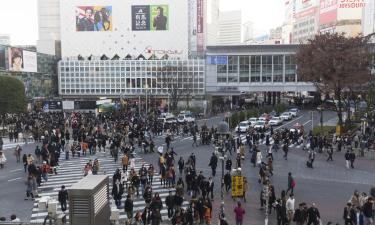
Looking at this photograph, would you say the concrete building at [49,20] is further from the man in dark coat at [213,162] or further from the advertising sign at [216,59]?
the man in dark coat at [213,162]

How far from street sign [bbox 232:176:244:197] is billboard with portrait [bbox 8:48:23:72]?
61273 mm

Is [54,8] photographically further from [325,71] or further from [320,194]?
[320,194]

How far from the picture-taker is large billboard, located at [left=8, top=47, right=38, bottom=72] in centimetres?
7138

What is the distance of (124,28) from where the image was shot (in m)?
97.6

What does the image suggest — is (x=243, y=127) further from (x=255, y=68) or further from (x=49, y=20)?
(x=49, y=20)

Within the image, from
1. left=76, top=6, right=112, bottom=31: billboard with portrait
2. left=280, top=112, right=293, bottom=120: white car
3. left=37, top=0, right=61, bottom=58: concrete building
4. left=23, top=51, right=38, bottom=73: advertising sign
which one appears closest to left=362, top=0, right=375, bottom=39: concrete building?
left=280, top=112, right=293, bottom=120: white car

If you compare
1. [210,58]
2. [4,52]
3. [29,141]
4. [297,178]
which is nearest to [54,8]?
[4,52]

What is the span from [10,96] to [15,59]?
85.9 ft

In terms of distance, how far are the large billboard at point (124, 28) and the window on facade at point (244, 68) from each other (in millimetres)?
21015

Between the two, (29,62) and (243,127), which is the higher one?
(29,62)

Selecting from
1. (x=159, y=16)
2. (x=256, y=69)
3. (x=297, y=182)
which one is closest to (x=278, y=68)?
(x=256, y=69)

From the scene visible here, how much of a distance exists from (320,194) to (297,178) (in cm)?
339

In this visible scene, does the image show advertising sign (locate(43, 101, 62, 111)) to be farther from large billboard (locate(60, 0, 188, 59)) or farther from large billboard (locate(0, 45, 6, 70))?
large billboard (locate(60, 0, 188, 59))

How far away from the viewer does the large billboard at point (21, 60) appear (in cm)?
7138
